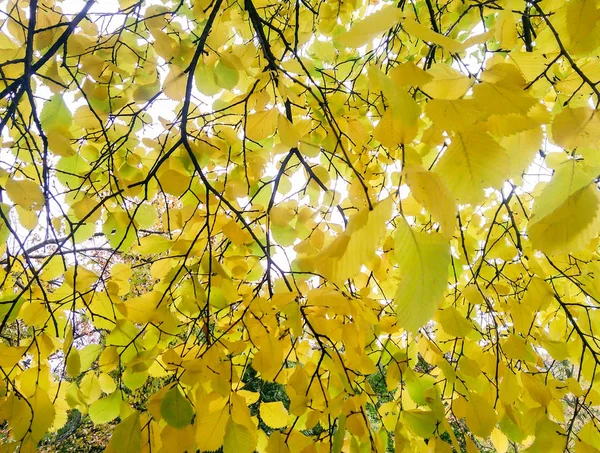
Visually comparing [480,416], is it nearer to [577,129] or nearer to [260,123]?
[577,129]

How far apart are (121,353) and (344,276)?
0.82 m

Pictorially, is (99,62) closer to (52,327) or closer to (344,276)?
(52,327)

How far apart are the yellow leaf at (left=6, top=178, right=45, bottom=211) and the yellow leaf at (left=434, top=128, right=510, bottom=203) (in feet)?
2.85

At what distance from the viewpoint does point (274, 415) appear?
1.03 metres

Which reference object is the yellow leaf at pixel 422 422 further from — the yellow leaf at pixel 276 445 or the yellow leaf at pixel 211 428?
the yellow leaf at pixel 211 428

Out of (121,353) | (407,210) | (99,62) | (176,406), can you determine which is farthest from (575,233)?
(99,62)

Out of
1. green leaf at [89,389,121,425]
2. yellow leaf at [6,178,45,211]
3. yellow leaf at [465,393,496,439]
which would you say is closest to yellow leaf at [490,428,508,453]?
yellow leaf at [465,393,496,439]

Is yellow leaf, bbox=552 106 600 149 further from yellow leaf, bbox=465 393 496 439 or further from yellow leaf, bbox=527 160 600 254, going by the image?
yellow leaf, bbox=465 393 496 439

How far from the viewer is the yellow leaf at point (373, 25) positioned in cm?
38

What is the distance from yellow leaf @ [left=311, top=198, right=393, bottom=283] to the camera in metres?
0.34

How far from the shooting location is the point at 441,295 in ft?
1.18

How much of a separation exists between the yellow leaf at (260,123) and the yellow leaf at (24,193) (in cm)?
51

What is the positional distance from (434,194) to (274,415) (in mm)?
881

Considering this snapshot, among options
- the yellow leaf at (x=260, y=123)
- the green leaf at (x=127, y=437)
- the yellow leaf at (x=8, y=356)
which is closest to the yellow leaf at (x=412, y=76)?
the yellow leaf at (x=260, y=123)
